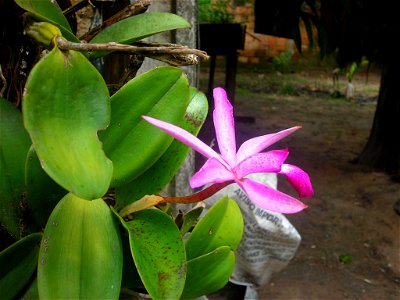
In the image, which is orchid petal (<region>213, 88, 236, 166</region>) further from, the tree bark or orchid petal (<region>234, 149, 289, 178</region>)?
the tree bark

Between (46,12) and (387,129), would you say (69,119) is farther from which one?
(387,129)

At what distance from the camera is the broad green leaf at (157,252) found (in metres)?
0.49

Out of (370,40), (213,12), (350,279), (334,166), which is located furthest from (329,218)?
(213,12)

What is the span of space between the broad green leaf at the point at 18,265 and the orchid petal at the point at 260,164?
8.2 inches

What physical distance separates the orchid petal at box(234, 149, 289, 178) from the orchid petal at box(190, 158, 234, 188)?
0.5 inches

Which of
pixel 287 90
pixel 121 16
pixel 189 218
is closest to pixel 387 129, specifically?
pixel 287 90

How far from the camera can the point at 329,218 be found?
9.20 feet

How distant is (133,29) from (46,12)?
99mm

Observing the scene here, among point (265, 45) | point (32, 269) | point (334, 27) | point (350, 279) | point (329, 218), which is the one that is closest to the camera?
point (32, 269)

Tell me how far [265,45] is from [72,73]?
21.3 feet

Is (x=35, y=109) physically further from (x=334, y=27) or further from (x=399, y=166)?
(x=399, y=166)

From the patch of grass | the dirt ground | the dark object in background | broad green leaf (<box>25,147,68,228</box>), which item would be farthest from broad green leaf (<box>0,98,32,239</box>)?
the patch of grass

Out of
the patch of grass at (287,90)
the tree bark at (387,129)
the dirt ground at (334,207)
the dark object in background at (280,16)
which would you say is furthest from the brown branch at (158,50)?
the patch of grass at (287,90)

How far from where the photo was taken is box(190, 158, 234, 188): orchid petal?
0.39m
